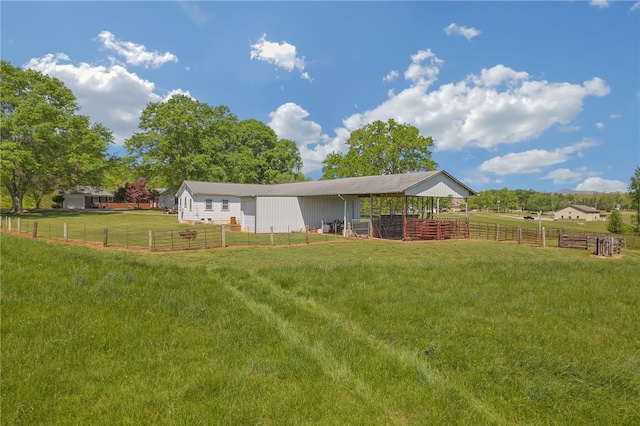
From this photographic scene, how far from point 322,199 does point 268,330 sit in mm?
23538

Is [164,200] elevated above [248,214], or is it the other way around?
[164,200]

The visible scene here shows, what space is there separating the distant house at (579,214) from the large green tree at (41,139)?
11454 centimetres

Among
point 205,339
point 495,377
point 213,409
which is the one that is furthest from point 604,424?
point 205,339

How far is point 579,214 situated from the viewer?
10000 centimetres

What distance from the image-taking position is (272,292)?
8.58 meters

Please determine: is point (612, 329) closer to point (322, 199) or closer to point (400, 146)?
point (322, 199)

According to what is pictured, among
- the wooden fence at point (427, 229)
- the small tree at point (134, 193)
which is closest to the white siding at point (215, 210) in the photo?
the wooden fence at point (427, 229)

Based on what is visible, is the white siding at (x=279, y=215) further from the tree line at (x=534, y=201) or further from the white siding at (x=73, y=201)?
the tree line at (x=534, y=201)

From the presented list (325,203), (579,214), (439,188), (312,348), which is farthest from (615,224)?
(579,214)

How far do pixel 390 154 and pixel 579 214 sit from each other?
81025 mm

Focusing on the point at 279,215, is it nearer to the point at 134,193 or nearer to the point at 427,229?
the point at 427,229

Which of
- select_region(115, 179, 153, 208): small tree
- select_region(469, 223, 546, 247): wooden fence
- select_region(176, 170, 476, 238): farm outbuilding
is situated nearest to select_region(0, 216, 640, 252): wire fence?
select_region(469, 223, 546, 247): wooden fence

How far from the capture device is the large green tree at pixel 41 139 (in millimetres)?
37094

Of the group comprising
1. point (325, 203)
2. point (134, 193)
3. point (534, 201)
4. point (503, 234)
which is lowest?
point (503, 234)
